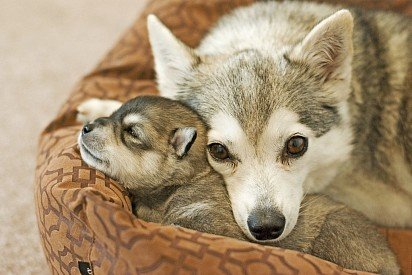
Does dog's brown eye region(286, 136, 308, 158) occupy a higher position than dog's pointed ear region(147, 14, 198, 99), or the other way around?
dog's pointed ear region(147, 14, 198, 99)

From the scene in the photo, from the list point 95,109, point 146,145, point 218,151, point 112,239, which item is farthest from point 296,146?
point 95,109

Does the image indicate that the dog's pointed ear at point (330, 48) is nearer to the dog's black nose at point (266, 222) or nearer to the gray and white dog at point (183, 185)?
the gray and white dog at point (183, 185)

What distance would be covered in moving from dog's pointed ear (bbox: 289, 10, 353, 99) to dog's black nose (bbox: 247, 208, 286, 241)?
22.3 inches

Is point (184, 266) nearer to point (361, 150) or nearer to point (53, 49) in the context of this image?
point (361, 150)

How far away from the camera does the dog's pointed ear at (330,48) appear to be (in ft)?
6.62

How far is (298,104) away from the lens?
2.03 m

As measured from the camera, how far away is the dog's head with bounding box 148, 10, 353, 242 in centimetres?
195

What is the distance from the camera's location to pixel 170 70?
2.28 meters

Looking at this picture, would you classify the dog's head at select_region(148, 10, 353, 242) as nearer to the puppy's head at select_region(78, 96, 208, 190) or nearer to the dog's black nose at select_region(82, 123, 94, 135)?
the puppy's head at select_region(78, 96, 208, 190)

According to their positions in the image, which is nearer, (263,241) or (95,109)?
(263,241)

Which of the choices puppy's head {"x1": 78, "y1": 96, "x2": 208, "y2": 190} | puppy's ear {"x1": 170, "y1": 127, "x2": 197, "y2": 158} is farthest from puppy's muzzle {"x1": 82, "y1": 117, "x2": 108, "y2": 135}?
puppy's ear {"x1": 170, "y1": 127, "x2": 197, "y2": 158}

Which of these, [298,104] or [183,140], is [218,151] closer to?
[183,140]

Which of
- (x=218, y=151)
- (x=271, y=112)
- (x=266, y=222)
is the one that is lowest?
(x=266, y=222)

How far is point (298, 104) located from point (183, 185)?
0.48 meters
